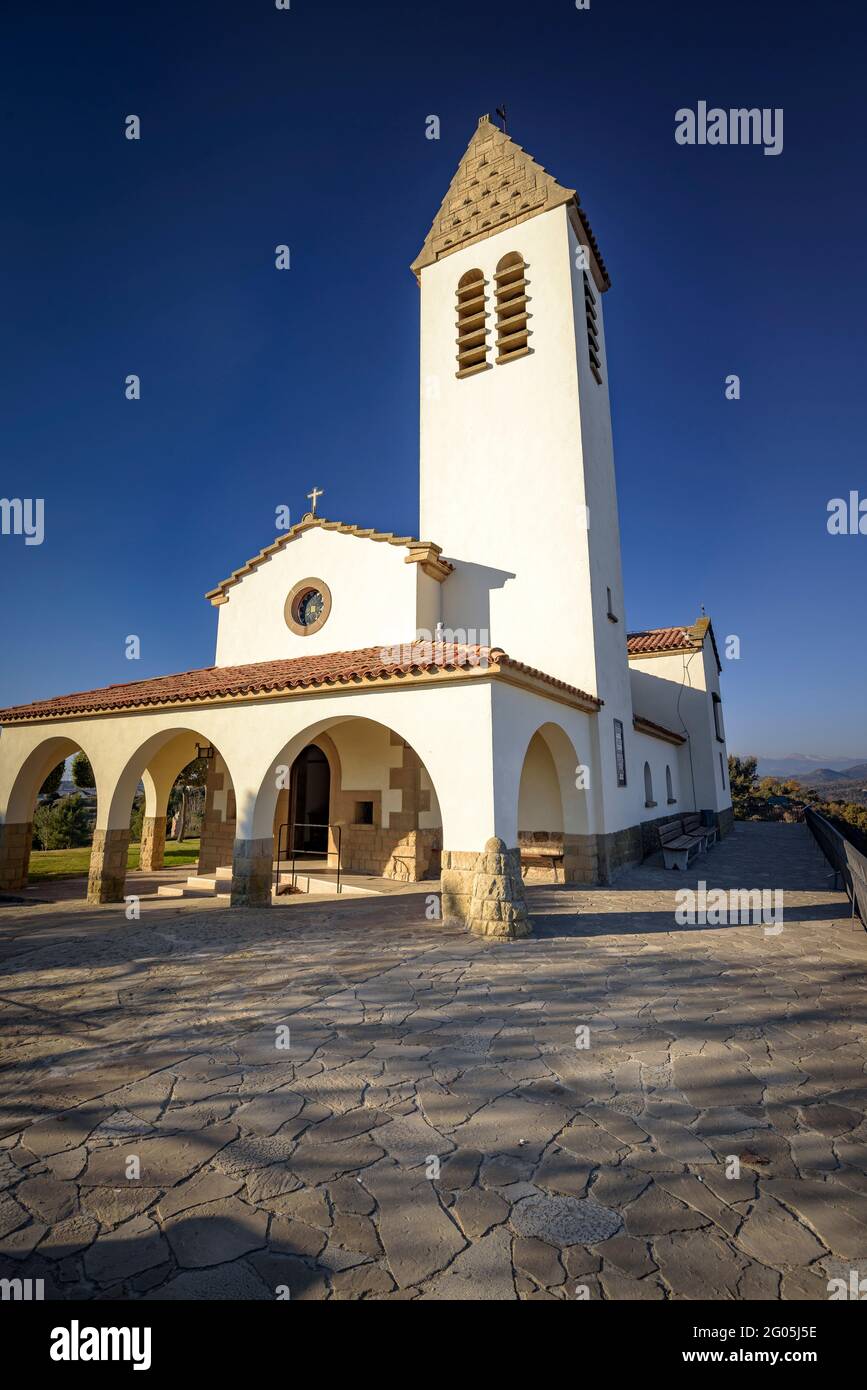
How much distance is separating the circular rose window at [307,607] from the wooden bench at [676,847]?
923 centimetres

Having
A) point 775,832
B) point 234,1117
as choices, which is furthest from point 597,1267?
point 775,832

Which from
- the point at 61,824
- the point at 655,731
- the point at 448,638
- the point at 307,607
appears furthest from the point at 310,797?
the point at 61,824

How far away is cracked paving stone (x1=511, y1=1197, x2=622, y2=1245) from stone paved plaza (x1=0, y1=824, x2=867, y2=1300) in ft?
0.04

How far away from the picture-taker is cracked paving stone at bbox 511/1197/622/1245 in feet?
8.15

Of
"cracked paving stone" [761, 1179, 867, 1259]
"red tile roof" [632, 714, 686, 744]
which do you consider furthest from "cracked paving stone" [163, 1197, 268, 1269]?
"red tile roof" [632, 714, 686, 744]

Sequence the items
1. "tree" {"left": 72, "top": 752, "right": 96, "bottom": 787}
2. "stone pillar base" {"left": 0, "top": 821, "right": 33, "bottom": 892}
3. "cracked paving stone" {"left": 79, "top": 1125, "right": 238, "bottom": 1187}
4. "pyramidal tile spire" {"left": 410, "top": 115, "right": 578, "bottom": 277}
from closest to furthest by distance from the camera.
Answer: "cracked paving stone" {"left": 79, "top": 1125, "right": 238, "bottom": 1187}, "stone pillar base" {"left": 0, "top": 821, "right": 33, "bottom": 892}, "pyramidal tile spire" {"left": 410, "top": 115, "right": 578, "bottom": 277}, "tree" {"left": 72, "top": 752, "right": 96, "bottom": 787}

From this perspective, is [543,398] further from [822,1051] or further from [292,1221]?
[292,1221]

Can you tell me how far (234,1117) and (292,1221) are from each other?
99 centimetres

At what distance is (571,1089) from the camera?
374 centimetres

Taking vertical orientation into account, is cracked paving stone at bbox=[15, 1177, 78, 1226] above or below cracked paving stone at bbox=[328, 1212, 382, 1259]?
above

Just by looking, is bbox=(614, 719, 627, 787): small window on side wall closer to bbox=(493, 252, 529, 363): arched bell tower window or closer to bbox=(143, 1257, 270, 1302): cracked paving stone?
bbox=(493, 252, 529, 363): arched bell tower window

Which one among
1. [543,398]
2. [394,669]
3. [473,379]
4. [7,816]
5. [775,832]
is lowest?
[775,832]

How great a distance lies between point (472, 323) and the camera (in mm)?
14602

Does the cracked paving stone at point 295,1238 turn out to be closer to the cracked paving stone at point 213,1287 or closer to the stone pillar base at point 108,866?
the cracked paving stone at point 213,1287
